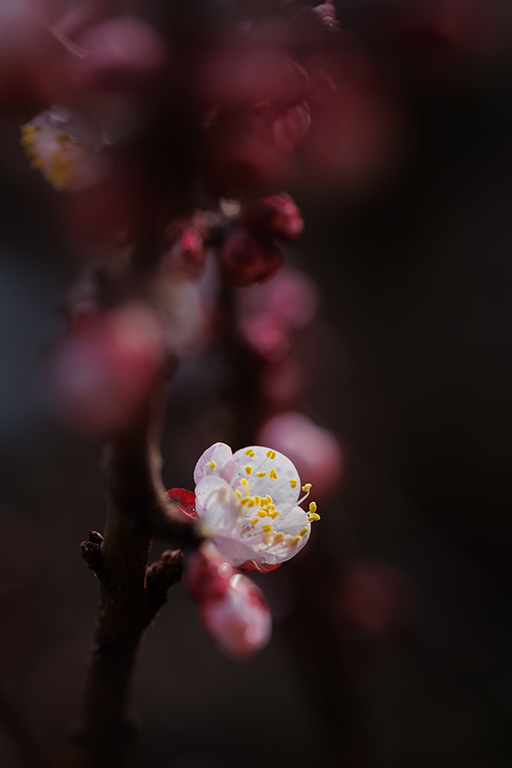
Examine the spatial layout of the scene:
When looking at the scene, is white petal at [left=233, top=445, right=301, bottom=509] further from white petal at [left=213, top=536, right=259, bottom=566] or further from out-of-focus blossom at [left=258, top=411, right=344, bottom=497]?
out-of-focus blossom at [left=258, top=411, right=344, bottom=497]

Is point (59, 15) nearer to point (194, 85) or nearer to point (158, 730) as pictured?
point (194, 85)

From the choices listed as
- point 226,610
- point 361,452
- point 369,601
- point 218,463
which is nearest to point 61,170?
point 218,463

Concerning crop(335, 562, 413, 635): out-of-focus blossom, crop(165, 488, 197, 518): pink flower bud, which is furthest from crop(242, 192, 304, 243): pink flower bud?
crop(335, 562, 413, 635): out-of-focus blossom

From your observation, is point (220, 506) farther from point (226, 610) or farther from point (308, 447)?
point (308, 447)

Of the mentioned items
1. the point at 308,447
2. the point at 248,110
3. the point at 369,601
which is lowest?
the point at 369,601

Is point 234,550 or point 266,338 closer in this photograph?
point 234,550

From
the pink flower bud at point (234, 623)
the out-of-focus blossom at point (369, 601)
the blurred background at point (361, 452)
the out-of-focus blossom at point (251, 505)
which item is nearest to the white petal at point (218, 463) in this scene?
the out-of-focus blossom at point (251, 505)
